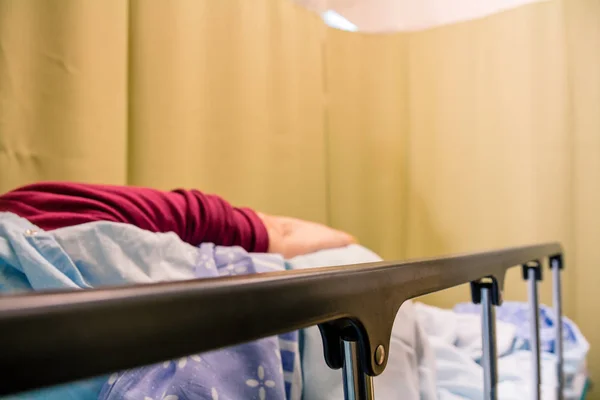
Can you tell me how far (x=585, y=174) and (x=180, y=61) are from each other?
1286 millimetres

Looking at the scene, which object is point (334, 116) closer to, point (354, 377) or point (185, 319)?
point (354, 377)

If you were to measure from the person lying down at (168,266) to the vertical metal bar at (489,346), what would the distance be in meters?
0.07

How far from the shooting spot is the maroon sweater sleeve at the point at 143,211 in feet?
1.77

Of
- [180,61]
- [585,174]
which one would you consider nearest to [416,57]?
[585,174]

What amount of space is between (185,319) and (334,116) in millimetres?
1653

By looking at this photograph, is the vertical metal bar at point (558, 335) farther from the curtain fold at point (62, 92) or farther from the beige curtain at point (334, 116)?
the curtain fold at point (62, 92)

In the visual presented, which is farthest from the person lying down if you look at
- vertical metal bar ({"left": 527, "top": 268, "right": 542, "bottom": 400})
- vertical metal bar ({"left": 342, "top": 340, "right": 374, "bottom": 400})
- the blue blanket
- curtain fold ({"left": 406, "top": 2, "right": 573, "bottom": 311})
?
curtain fold ({"left": 406, "top": 2, "right": 573, "bottom": 311})

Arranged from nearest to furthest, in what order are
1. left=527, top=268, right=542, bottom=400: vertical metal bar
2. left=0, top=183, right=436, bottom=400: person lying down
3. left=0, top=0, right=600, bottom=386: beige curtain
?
left=0, top=183, right=436, bottom=400: person lying down → left=527, top=268, right=542, bottom=400: vertical metal bar → left=0, top=0, right=600, bottom=386: beige curtain

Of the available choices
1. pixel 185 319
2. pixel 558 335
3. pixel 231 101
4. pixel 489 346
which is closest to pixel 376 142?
pixel 231 101

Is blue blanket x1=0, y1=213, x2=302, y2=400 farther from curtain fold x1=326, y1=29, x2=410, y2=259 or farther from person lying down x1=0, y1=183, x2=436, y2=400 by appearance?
curtain fold x1=326, y1=29, x2=410, y2=259

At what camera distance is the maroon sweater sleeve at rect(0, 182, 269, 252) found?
21.2 inches

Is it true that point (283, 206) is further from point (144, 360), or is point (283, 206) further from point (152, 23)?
point (144, 360)

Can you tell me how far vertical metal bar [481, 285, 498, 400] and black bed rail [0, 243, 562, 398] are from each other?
28 centimetres

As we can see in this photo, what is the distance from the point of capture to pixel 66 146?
0.90 metres
